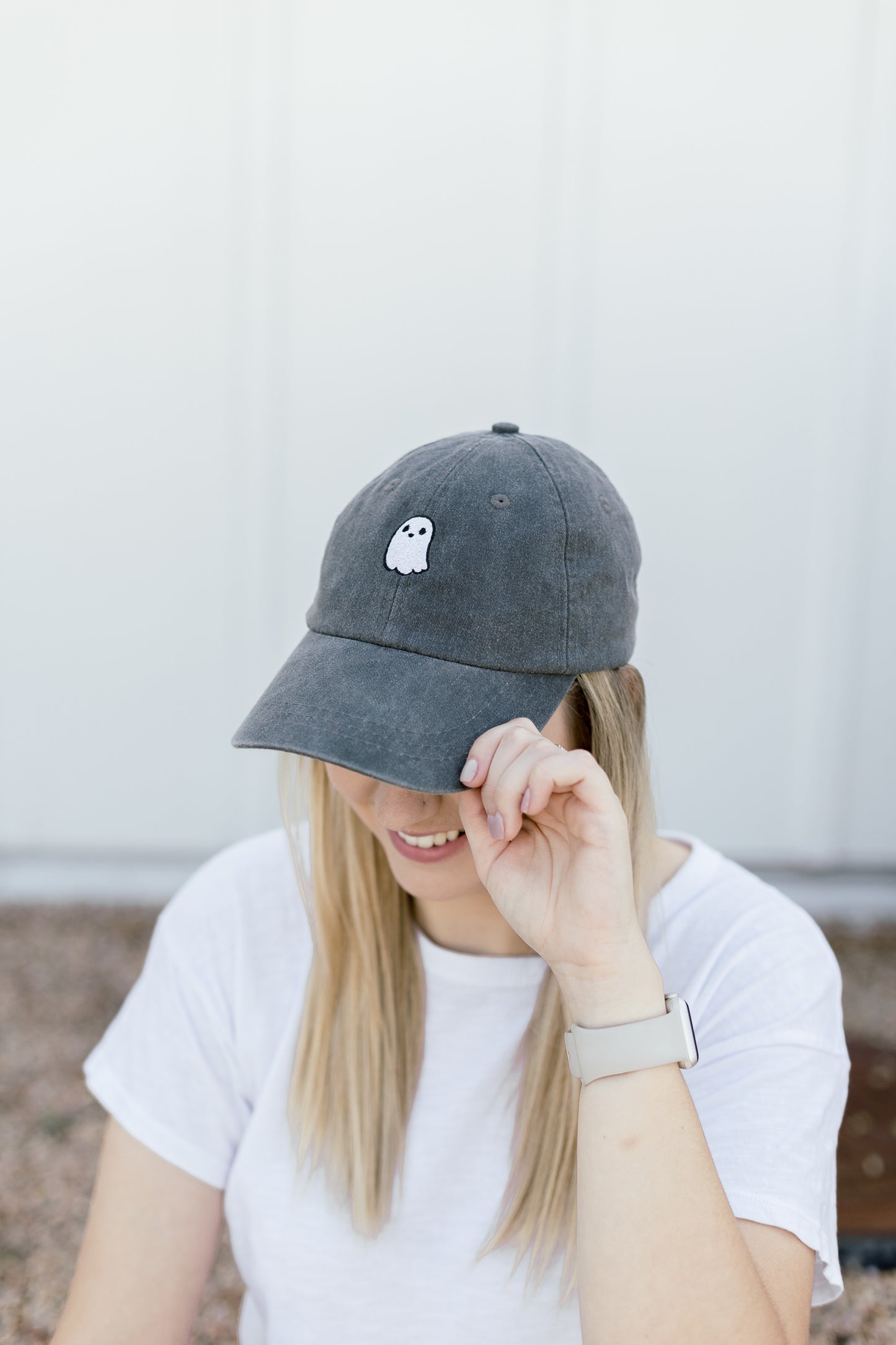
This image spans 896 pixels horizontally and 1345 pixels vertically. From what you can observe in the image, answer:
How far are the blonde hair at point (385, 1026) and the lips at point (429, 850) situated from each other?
0.13 m

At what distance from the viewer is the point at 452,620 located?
1.00 metres

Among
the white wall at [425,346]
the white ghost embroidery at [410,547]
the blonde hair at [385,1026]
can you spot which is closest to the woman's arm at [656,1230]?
the blonde hair at [385,1026]

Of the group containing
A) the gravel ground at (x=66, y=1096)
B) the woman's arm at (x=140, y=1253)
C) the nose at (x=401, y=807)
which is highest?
the nose at (x=401, y=807)

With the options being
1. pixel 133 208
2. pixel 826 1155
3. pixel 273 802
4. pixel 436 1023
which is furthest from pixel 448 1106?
pixel 133 208

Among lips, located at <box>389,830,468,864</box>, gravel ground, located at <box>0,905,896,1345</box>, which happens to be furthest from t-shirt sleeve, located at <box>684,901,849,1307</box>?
gravel ground, located at <box>0,905,896,1345</box>

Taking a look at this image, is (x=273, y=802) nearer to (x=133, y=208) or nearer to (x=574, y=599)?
(x=133, y=208)

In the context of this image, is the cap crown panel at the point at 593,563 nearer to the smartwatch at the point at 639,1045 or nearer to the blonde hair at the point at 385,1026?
the blonde hair at the point at 385,1026

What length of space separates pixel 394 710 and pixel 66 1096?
6.35 feet

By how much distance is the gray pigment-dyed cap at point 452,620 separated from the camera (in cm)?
98

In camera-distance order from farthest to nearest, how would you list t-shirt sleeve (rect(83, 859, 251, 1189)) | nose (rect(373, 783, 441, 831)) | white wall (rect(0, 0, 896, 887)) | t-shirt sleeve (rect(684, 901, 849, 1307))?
1. white wall (rect(0, 0, 896, 887))
2. t-shirt sleeve (rect(83, 859, 251, 1189))
3. nose (rect(373, 783, 441, 831))
4. t-shirt sleeve (rect(684, 901, 849, 1307))

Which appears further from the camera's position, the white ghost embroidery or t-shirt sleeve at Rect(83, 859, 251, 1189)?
t-shirt sleeve at Rect(83, 859, 251, 1189)

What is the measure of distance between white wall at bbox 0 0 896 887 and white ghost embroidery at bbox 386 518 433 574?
2.31 metres

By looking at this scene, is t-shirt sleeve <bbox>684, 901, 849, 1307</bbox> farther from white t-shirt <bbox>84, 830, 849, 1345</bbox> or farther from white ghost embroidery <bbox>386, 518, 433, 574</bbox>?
white ghost embroidery <bbox>386, 518, 433, 574</bbox>

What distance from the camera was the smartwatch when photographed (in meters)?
0.92
